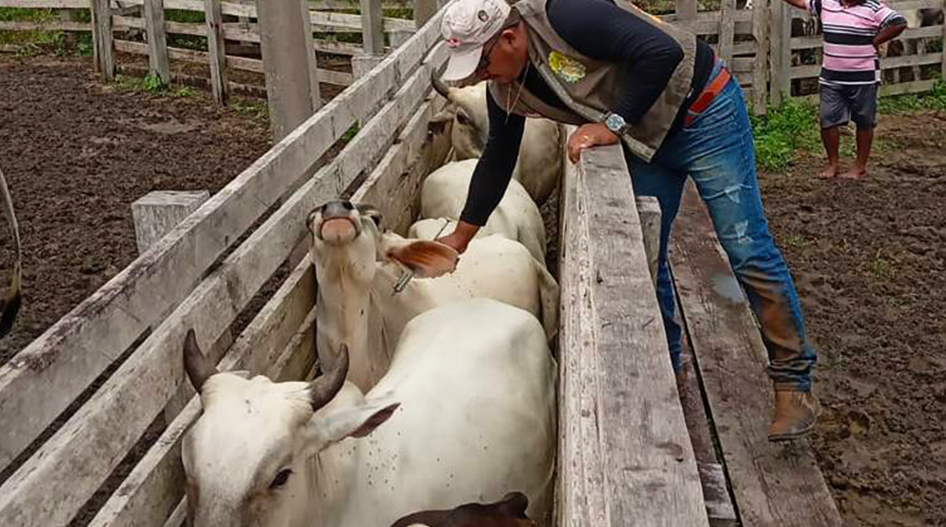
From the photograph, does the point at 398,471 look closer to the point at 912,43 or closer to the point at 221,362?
the point at 221,362

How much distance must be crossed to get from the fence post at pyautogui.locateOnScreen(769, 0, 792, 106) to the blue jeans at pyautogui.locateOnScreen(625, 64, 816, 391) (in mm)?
8302

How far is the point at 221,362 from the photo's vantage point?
10.6ft

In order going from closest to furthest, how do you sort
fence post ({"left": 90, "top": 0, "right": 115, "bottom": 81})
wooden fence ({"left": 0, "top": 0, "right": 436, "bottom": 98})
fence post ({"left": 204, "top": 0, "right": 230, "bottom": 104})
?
wooden fence ({"left": 0, "top": 0, "right": 436, "bottom": 98}) < fence post ({"left": 204, "top": 0, "right": 230, "bottom": 104}) < fence post ({"left": 90, "top": 0, "right": 115, "bottom": 81})

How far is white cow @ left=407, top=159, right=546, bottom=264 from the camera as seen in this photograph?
5.18m

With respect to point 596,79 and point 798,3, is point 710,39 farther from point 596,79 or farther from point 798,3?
point 596,79

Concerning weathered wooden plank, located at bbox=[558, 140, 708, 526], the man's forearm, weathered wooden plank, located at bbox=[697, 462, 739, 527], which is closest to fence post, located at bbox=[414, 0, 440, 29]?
the man's forearm

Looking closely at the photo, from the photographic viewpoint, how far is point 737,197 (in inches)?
155

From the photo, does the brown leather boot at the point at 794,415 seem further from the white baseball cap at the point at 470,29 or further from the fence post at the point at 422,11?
the fence post at the point at 422,11

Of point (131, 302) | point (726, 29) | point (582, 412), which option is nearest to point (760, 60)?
point (726, 29)

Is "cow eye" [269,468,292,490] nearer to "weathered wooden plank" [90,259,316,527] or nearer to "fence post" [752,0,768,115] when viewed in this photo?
"weathered wooden plank" [90,259,316,527]

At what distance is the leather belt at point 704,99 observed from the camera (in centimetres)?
386

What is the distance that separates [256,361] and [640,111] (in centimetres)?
132

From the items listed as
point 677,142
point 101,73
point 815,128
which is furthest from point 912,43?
point 677,142

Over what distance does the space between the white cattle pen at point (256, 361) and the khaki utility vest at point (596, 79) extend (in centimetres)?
28
